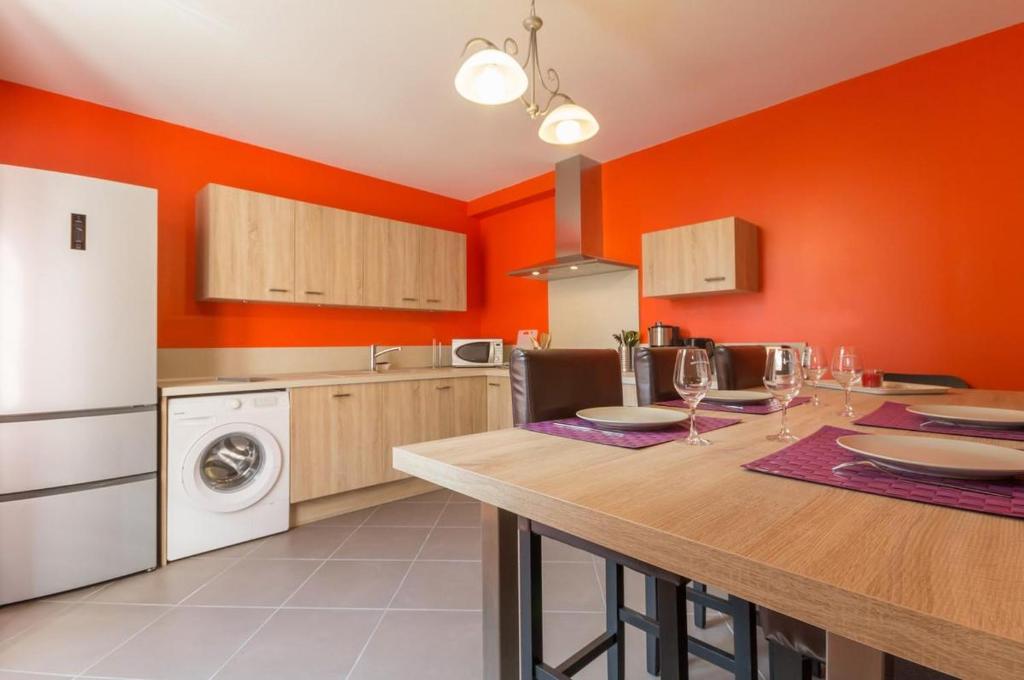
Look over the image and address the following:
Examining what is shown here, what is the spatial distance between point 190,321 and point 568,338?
2.74m

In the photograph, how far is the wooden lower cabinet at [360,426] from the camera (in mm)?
2738

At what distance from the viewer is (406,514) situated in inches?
116

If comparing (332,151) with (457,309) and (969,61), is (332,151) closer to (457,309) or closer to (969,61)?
(457,309)

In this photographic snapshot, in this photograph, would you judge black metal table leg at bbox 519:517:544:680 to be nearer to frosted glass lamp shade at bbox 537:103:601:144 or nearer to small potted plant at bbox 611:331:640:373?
frosted glass lamp shade at bbox 537:103:601:144

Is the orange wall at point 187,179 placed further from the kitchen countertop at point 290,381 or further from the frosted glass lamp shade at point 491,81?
the frosted glass lamp shade at point 491,81

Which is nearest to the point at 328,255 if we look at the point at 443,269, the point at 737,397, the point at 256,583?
the point at 443,269

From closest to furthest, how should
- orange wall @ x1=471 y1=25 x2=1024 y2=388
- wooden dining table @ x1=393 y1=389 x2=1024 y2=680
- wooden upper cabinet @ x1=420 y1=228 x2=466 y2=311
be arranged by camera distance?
wooden dining table @ x1=393 y1=389 x2=1024 y2=680, orange wall @ x1=471 y1=25 x2=1024 y2=388, wooden upper cabinet @ x1=420 y1=228 x2=466 y2=311

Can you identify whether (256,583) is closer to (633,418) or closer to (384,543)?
(384,543)

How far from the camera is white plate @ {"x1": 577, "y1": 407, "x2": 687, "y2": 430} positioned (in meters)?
0.98

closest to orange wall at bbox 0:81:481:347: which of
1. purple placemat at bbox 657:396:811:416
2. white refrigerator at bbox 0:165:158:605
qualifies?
white refrigerator at bbox 0:165:158:605

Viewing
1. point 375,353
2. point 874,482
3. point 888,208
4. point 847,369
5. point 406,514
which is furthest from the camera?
point 375,353

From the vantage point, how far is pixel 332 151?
3387 millimetres

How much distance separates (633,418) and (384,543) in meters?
1.94

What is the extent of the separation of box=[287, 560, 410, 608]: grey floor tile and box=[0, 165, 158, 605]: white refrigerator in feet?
2.86
